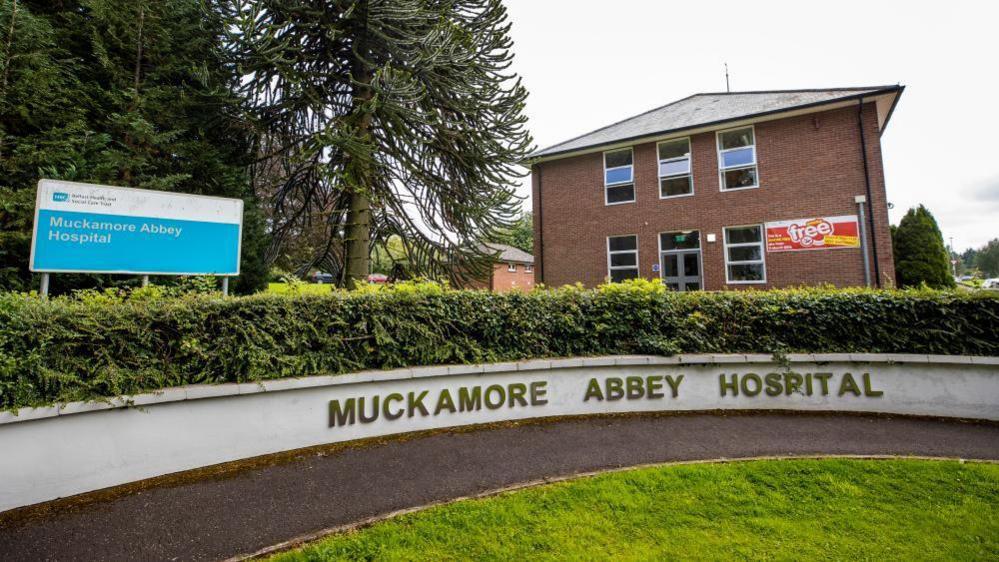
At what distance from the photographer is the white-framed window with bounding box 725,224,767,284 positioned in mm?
13562

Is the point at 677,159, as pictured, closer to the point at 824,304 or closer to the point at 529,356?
the point at 824,304

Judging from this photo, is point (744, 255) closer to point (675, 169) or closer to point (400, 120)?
point (675, 169)

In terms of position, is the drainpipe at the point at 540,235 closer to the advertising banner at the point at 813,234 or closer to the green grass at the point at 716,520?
the advertising banner at the point at 813,234

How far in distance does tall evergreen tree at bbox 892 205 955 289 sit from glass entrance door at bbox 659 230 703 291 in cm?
660

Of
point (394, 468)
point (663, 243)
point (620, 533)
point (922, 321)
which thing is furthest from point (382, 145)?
point (663, 243)

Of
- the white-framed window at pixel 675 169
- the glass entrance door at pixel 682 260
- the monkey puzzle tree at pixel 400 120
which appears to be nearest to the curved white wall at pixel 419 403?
the monkey puzzle tree at pixel 400 120

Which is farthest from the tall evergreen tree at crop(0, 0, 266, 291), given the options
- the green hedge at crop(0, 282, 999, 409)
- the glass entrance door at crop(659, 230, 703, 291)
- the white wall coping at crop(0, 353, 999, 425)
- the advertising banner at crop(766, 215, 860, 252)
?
the advertising banner at crop(766, 215, 860, 252)

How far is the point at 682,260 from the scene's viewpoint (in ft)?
48.3

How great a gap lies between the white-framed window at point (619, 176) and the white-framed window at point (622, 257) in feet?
4.77

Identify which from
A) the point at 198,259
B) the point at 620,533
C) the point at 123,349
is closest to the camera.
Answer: the point at 620,533

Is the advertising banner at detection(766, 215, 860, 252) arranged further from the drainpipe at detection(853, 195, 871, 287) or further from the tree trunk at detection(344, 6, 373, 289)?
the tree trunk at detection(344, 6, 373, 289)

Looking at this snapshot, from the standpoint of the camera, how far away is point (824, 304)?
5.96 meters

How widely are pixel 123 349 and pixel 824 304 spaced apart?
8.14m

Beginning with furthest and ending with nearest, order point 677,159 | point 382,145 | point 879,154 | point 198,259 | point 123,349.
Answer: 1. point 677,159
2. point 879,154
3. point 382,145
4. point 198,259
5. point 123,349
